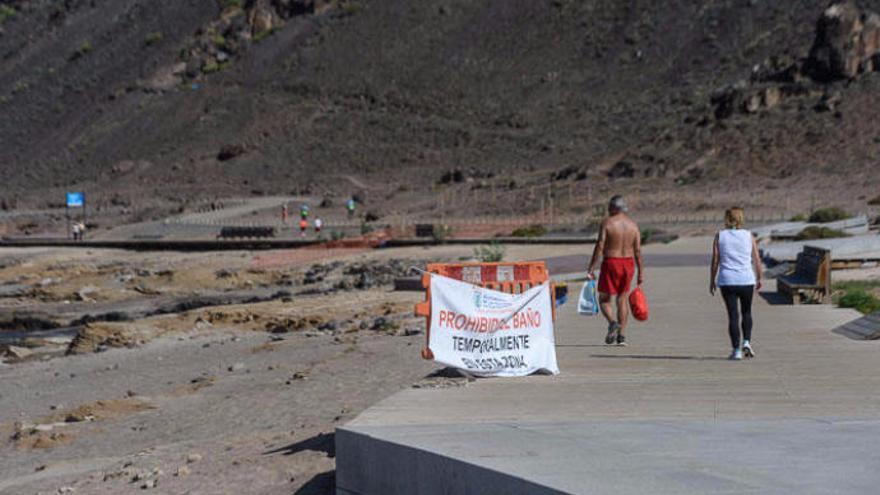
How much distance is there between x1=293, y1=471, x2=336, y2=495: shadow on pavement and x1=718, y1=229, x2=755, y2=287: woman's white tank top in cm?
459

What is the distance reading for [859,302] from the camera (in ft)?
64.2

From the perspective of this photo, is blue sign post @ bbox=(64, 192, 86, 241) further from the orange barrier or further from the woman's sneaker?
the orange barrier

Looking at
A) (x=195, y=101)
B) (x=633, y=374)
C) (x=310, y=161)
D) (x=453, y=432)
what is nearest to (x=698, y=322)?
(x=633, y=374)

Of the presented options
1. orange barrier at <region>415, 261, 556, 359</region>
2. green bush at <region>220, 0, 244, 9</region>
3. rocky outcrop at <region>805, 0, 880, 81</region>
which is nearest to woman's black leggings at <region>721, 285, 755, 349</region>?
orange barrier at <region>415, 261, 556, 359</region>

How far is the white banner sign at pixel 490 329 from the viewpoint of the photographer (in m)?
12.0

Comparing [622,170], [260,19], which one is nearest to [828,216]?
[622,170]

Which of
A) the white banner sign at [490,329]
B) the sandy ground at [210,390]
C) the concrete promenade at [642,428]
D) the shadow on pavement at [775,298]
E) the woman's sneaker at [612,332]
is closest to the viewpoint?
the concrete promenade at [642,428]

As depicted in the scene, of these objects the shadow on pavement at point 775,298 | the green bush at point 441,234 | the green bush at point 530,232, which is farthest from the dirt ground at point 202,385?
the green bush at point 530,232

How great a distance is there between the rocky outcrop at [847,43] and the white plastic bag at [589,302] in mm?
65419

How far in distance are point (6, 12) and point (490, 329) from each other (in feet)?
479

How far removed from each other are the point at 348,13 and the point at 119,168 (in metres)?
24.2

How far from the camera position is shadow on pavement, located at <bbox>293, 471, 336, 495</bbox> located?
1034 cm

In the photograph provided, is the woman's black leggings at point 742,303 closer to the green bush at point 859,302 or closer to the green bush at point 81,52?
the green bush at point 859,302

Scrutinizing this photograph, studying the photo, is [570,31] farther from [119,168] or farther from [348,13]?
[119,168]
